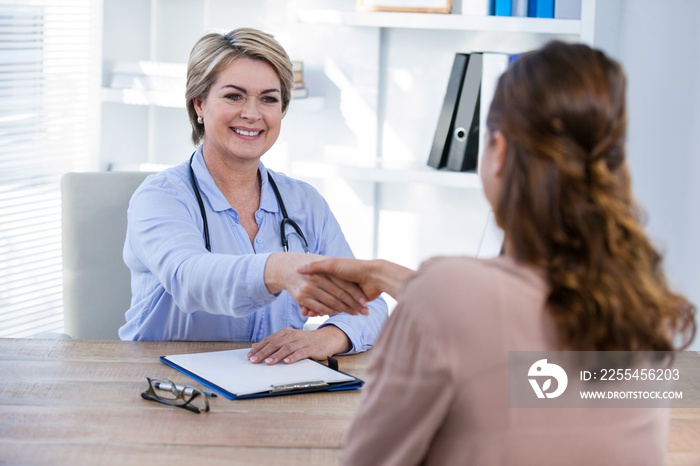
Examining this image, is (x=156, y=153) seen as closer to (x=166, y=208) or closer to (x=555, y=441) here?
(x=166, y=208)

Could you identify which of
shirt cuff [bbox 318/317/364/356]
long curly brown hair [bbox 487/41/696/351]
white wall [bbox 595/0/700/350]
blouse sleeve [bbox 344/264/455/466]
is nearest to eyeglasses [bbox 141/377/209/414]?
shirt cuff [bbox 318/317/364/356]

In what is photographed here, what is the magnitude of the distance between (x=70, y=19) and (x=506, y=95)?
8.35 feet

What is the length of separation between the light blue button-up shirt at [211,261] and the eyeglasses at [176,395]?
0.25m

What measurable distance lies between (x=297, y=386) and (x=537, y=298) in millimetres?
755

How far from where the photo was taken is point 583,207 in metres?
0.93

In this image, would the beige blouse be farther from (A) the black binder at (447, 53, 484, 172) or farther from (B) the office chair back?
(A) the black binder at (447, 53, 484, 172)

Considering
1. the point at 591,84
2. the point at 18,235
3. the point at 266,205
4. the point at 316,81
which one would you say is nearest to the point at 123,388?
the point at 266,205

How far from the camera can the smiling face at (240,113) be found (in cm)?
220

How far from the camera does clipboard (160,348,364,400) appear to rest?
1585 mm

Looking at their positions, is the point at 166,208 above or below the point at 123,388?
above

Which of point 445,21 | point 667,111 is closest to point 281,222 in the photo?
point 445,21

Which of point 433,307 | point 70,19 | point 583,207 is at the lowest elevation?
point 433,307

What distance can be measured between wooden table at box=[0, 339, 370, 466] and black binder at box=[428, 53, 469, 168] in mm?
1286

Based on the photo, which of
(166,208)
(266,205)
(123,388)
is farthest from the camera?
(266,205)
